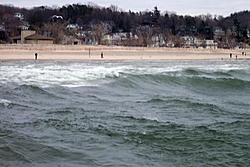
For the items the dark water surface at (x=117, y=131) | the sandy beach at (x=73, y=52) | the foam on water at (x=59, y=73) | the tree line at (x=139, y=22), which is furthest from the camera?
the tree line at (x=139, y=22)

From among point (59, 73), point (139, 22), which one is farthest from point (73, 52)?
point (139, 22)

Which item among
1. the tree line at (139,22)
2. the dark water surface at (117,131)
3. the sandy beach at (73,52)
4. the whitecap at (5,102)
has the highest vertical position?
the tree line at (139,22)

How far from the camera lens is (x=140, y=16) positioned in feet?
506

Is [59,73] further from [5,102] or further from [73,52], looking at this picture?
[73,52]

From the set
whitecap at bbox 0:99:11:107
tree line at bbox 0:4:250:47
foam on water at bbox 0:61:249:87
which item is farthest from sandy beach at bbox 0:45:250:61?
tree line at bbox 0:4:250:47

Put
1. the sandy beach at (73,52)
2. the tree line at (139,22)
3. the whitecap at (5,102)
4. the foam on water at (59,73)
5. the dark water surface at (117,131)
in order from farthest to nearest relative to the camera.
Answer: the tree line at (139,22)
the sandy beach at (73,52)
the foam on water at (59,73)
the whitecap at (5,102)
the dark water surface at (117,131)

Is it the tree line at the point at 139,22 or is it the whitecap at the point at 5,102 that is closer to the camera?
the whitecap at the point at 5,102

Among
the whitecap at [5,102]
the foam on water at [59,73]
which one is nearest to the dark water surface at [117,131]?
the whitecap at [5,102]

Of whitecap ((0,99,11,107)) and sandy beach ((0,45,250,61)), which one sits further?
sandy beach ((0,45,250,61))

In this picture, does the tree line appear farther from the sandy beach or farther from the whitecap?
the whitecap

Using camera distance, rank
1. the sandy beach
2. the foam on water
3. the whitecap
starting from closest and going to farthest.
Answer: the whitecap
the foam on water
the sandy beach

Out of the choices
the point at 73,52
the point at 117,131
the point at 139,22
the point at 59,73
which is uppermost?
the point at 139,22

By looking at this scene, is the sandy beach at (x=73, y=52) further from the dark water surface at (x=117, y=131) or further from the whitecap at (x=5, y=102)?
the dark water surface at (x=117, y=131)

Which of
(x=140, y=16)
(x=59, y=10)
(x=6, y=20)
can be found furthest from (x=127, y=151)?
(x=140, y=16)
